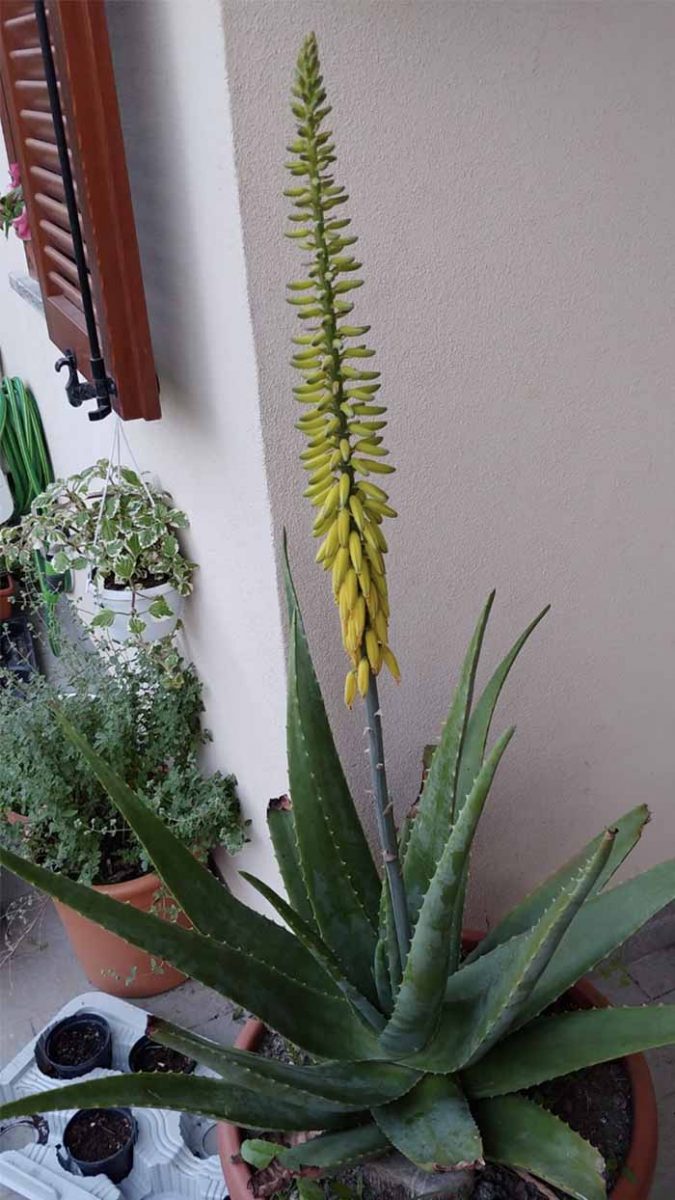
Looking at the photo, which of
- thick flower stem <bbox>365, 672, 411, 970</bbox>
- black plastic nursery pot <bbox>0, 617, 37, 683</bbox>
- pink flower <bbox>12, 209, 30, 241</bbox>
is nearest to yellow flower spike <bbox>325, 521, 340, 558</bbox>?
thick flower stem <bbox>365, 672, 411, 970</bbox>

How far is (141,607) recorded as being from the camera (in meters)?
1.95

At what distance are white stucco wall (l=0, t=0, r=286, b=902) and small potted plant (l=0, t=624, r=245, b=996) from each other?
0.06 m

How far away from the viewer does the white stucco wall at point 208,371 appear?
1322 millimetres

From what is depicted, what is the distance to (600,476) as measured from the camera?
1.71m

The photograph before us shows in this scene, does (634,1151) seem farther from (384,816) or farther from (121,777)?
(121,777)

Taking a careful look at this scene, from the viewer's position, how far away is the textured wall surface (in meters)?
1.33

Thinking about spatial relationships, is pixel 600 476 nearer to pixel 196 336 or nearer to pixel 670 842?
pixel 196 336

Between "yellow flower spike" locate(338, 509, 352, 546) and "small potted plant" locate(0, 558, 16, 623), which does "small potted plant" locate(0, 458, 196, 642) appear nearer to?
"yellow flower spike" locate(338, 509, 352, 546)

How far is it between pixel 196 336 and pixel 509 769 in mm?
911

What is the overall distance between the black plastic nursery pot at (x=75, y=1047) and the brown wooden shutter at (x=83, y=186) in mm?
1164

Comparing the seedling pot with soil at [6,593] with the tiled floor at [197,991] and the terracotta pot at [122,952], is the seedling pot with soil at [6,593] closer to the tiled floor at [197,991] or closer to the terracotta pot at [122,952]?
the tiled floor at [197,991]

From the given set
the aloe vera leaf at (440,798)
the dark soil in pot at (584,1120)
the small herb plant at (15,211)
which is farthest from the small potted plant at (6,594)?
the aloe vera leaf at (440,798)

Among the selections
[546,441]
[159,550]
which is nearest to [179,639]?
[159,550]

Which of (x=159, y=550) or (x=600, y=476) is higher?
(x=600, y=476)
